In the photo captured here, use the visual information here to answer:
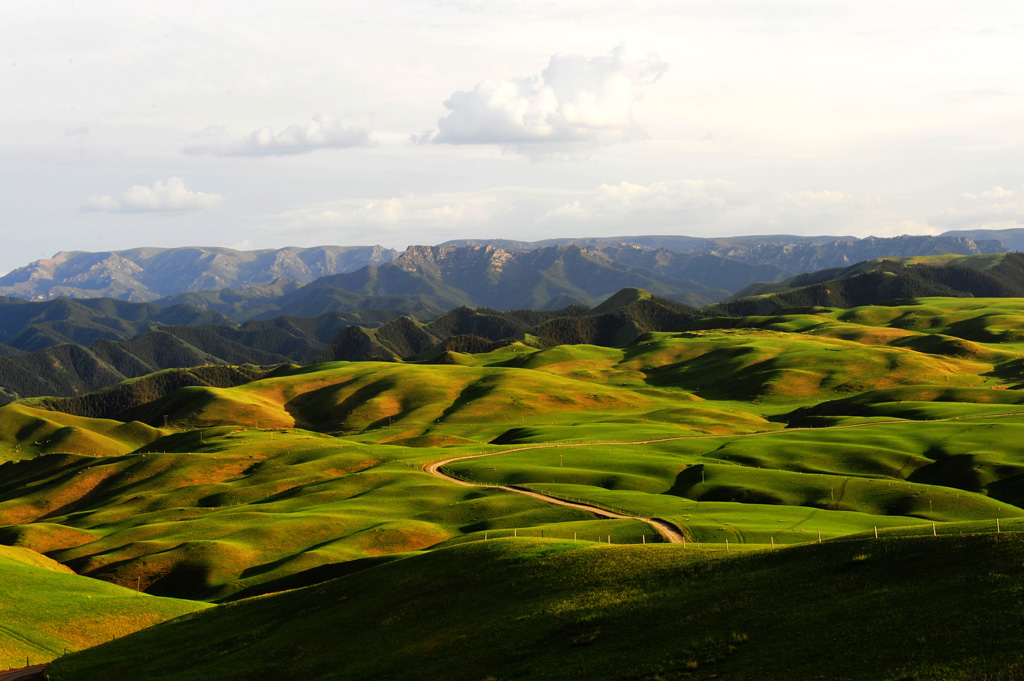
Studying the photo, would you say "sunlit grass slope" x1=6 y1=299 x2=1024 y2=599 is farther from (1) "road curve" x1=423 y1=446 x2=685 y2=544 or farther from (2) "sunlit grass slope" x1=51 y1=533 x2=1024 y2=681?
(2) "sunlit grass slope" x1=51 y1=533 x2=1024 y2=681

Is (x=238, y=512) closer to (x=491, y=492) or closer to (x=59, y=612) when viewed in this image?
(x=491, y=492)

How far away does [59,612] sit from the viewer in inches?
2675

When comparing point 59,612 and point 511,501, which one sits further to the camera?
point 511,501

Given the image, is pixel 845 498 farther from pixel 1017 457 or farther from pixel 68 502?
pixel 68 502

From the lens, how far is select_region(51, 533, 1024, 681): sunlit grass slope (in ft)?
99.3

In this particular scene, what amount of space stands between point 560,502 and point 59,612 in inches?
2461

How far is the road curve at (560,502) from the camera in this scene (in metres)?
87.4

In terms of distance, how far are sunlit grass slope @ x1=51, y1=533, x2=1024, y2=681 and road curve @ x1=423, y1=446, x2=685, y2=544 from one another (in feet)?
91.3

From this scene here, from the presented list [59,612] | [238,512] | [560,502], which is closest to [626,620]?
[59,612]

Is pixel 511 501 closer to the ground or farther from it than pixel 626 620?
closer to the ground

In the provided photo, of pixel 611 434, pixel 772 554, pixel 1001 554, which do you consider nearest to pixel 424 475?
pixel 611 434

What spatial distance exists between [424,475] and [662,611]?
336ft

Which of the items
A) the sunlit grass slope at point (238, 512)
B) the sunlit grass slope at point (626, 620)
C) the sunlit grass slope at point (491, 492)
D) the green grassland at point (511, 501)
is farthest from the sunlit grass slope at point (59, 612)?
the sunlit grass slope at point (238, 512)

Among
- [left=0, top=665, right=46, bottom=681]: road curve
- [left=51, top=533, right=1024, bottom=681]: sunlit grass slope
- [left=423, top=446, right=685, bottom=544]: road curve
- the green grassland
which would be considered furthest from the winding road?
[left=0, top=665, right=46, bottom=681]: road curve
